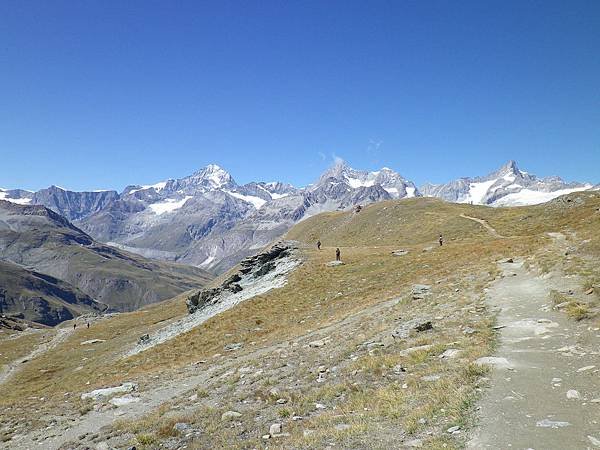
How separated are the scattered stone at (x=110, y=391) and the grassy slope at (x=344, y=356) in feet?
2.17

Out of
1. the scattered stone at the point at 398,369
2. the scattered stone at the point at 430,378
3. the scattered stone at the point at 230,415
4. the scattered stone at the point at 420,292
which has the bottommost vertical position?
the scattered stone at the point at 230,415

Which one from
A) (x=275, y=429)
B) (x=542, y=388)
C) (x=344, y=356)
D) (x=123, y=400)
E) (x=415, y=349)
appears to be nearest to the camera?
(x=542, y=388)

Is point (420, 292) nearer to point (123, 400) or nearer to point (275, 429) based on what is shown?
point (275, 429)

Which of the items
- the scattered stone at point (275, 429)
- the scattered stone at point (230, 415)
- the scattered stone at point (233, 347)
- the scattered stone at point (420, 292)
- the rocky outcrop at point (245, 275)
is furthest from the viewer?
the rocky outcrop at point (245, 275)

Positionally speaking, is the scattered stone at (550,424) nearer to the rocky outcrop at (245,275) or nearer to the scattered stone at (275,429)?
the scattered stone at (275,429)

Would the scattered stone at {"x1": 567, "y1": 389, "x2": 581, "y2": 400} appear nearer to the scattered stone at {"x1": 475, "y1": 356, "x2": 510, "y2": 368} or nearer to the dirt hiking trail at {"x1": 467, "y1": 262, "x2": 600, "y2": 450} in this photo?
the dirt hiking trail at {"x1": 467, "y1": 262, "x2": 600, "y2": 450}

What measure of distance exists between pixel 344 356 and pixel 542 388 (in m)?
10.1

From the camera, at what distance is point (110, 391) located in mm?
26062

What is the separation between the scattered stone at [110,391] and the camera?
25375 mm

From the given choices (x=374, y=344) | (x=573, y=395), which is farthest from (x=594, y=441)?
(x=374, y=344)

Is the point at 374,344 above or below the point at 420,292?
below

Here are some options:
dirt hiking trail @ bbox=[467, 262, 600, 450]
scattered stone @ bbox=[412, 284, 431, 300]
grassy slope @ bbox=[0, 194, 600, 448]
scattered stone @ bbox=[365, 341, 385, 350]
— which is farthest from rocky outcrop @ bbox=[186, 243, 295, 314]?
dirt hiking trail @ bbox=[467, 262, 600, 450]

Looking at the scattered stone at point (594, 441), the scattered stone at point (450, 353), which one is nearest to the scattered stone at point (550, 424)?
the scattered stone at point (594, 441)

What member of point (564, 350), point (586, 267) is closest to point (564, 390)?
point (564, 350)
